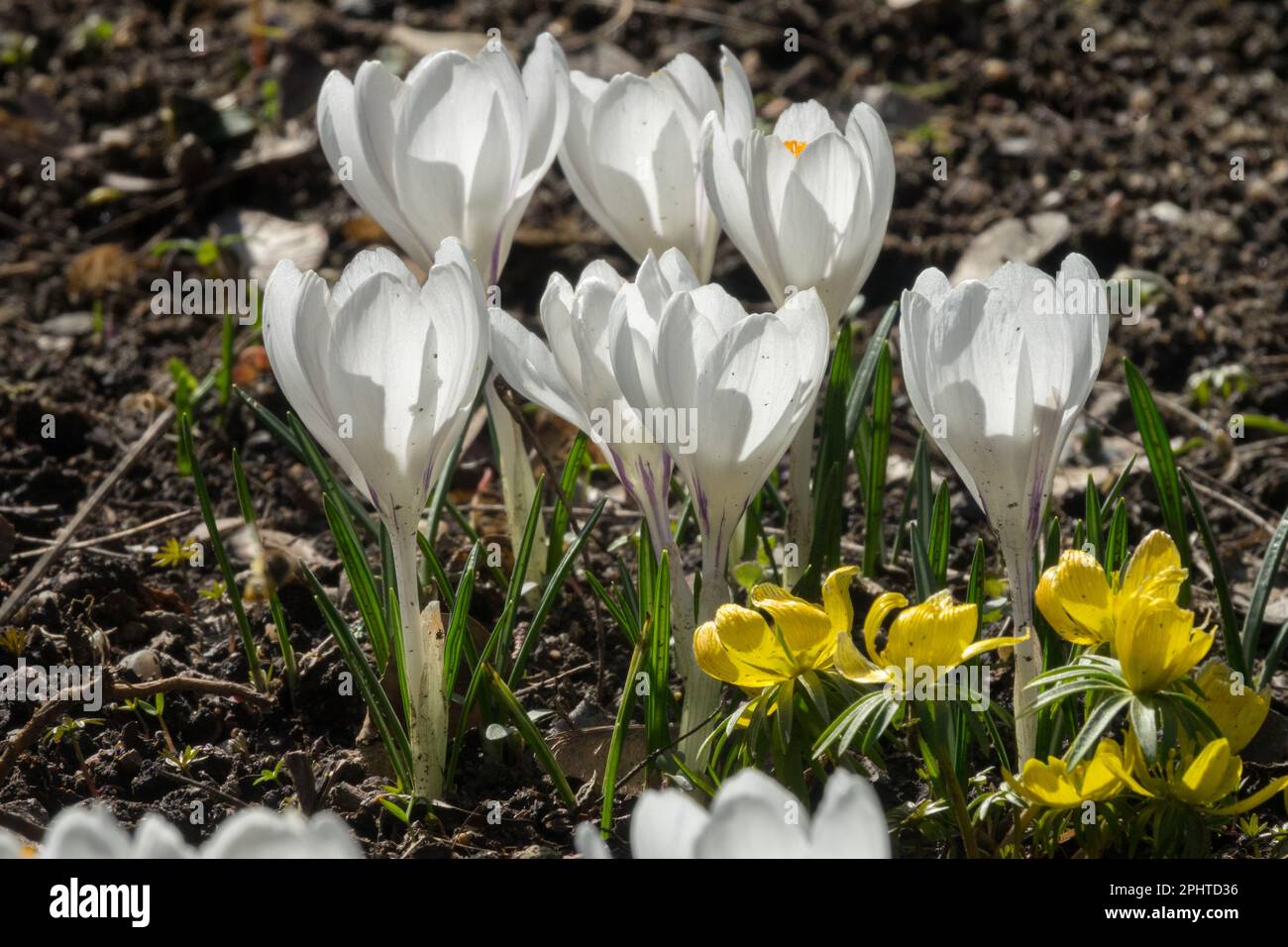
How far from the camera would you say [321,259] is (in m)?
3.65

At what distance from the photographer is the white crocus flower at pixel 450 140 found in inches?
81.6

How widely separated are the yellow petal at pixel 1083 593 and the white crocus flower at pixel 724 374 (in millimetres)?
350

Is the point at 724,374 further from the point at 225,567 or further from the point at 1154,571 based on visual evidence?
the point at 225,567

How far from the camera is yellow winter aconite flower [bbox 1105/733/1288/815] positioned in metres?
1.53

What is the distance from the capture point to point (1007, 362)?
1.66 metres

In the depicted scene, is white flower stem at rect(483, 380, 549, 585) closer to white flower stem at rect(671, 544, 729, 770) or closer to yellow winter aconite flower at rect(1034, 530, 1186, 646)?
white flower stem at rect(671, 544, 729, 770)

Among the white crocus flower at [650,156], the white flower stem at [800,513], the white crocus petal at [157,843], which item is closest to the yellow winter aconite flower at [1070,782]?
the white flower stem at [800,513]

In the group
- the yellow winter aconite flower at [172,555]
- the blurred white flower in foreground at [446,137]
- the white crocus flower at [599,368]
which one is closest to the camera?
the white crocus flower at [599,368]

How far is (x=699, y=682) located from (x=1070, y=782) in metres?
0.48

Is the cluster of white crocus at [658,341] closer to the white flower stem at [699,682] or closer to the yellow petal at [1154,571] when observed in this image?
the white flower stem at [699,682]

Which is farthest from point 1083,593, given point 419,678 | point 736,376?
point 419,678
